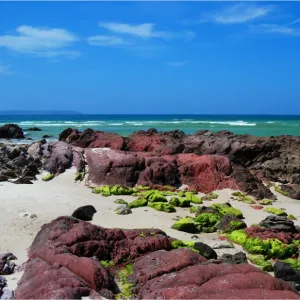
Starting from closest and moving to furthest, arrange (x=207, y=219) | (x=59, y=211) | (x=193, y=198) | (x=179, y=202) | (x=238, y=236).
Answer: (x=238, y=236), (x=207, y=219), (x=59, y=211), (x=179, y=202), (x=193, y=198)

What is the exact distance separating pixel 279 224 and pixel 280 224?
0.08 feet

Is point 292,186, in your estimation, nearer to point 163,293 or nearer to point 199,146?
point 199,146

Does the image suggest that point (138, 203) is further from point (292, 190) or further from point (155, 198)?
point (292, 190)

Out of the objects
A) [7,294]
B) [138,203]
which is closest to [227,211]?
[138,203]

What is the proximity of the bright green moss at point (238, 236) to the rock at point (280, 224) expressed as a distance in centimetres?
81

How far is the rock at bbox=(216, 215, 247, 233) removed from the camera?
928 centimetres

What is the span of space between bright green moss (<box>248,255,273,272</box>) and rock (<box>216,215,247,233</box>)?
1.47 meters

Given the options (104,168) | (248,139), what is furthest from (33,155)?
(248,139)

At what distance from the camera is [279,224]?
922cm

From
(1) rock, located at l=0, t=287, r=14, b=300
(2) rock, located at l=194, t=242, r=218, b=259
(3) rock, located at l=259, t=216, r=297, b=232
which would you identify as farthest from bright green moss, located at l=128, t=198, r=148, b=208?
(1) rock, located at l=0, t=287, r=14, b=300

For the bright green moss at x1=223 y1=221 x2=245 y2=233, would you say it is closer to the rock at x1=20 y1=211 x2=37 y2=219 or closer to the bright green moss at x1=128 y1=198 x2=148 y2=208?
the bright green moss at x1=128 y1=198 x2=148 y2=208

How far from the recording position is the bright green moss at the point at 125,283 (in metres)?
5.77

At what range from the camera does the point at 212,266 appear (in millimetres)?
5578

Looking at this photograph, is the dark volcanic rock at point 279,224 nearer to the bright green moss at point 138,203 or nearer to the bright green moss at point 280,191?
the bright green moss at point 138,203
